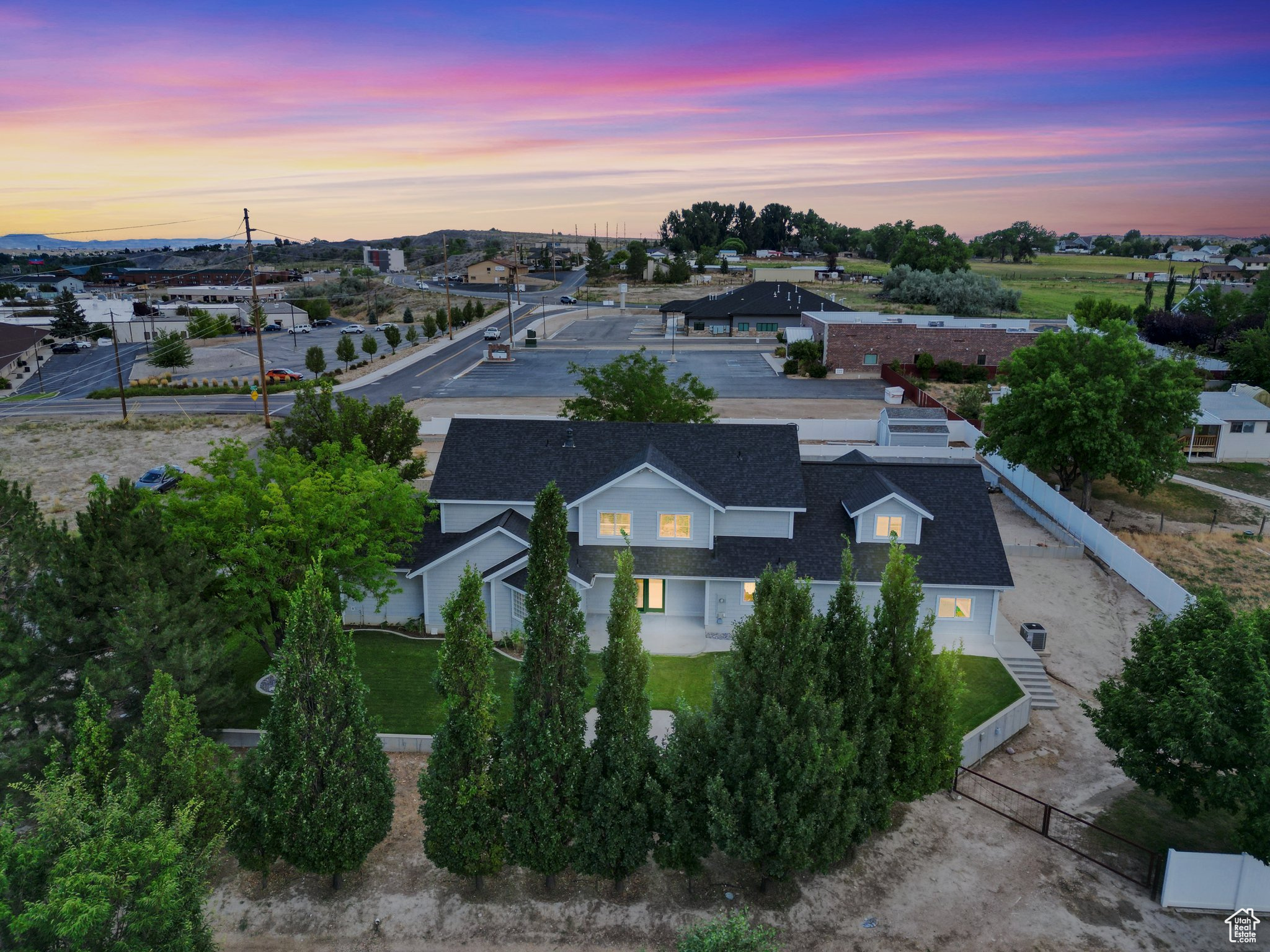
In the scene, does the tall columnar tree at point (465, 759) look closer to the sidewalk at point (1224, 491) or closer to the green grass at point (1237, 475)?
the green grass at point (1237, 475)

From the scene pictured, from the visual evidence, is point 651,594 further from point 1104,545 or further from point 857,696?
point 1104,545

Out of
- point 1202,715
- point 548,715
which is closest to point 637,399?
point 548,715

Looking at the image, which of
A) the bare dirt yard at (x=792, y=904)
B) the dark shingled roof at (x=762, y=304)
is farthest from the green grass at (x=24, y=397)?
the dark shingled roof at (x=762, y=304)

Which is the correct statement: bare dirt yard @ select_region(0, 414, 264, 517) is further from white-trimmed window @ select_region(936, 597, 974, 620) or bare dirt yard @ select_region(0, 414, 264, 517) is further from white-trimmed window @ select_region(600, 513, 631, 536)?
white-trimmed window @ select_region(936, 597, 974, 620)

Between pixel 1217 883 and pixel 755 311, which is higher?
pixel 755 311

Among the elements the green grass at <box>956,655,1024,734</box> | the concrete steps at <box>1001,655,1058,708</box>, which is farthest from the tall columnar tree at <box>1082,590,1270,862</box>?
the concrete steps at <box>1001,655,1058,708</box>
